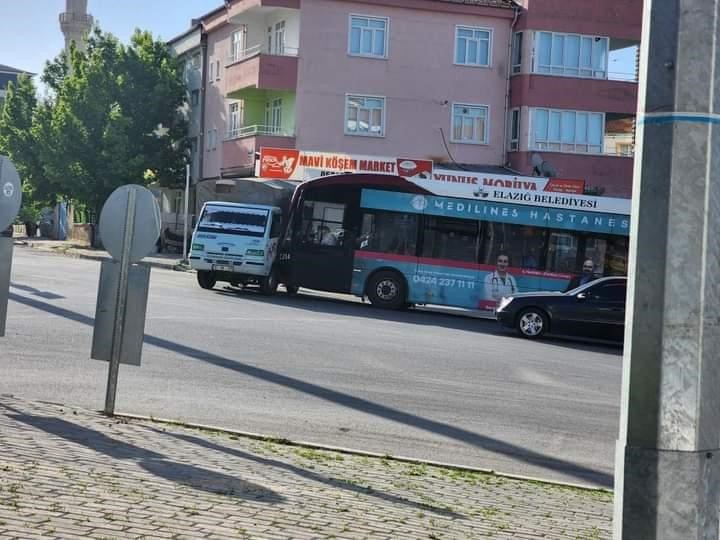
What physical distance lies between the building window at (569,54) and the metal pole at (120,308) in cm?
3653

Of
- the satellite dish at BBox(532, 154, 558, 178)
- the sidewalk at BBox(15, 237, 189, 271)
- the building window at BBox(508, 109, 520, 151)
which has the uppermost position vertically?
the building window at BBox(508, 109, 520, 151)

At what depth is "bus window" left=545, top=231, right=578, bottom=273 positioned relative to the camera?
29.6m

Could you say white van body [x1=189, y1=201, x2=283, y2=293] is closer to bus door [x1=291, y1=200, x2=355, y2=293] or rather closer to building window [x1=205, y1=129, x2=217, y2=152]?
bus door [x1=291, y1=200, x2=355, y2=293]

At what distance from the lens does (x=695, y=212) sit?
372 centimetres

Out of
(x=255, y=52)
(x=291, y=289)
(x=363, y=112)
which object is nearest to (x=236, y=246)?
(x=291, y=289)

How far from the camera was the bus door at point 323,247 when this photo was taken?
29828 mm

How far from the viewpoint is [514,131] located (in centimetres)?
4662

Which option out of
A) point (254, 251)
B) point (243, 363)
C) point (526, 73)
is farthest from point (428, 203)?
point (526, 73)

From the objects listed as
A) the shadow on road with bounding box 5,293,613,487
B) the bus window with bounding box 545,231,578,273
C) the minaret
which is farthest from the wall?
the minaret

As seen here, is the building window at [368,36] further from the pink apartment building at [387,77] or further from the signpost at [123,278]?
the signpost at [123,278]

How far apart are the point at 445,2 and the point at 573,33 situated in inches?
195

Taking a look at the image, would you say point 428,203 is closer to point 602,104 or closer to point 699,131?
point 602,104

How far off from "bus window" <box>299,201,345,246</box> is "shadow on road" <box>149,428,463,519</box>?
65.4 feet

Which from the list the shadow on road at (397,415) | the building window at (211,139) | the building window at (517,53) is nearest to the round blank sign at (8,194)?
the shadow on road at (397,415)
